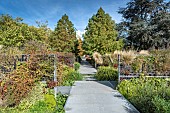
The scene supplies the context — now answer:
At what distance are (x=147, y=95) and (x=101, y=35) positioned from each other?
19.1m

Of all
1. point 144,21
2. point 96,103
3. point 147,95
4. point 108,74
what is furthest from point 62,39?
point 147,95

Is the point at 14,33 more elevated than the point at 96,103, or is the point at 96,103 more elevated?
the point at 14,33

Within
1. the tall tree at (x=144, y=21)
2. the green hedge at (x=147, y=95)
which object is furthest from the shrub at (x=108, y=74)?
the tall tree at (x=144, y=21)

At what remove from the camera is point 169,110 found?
418 centimetres

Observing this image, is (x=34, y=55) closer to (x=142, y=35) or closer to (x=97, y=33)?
(x=97, y=33)

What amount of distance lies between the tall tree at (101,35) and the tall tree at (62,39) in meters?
3.56

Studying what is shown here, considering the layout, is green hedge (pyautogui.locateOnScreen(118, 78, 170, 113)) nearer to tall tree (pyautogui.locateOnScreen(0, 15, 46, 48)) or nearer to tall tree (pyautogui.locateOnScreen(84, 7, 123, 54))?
tall tree (pyautogui.locateOnScreen(0, 15, 46, 48))

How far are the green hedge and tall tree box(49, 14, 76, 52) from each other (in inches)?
786

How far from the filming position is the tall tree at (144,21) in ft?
88.5

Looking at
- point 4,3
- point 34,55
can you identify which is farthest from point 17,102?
point 4,3

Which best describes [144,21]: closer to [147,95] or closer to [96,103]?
[147,95]

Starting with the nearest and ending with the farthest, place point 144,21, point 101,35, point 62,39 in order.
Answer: point 101,35 → point 144,21 → point 62,39

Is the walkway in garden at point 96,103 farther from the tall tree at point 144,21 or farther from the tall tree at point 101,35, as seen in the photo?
the tall tree at point 144,21

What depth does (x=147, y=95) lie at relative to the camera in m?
5.69
